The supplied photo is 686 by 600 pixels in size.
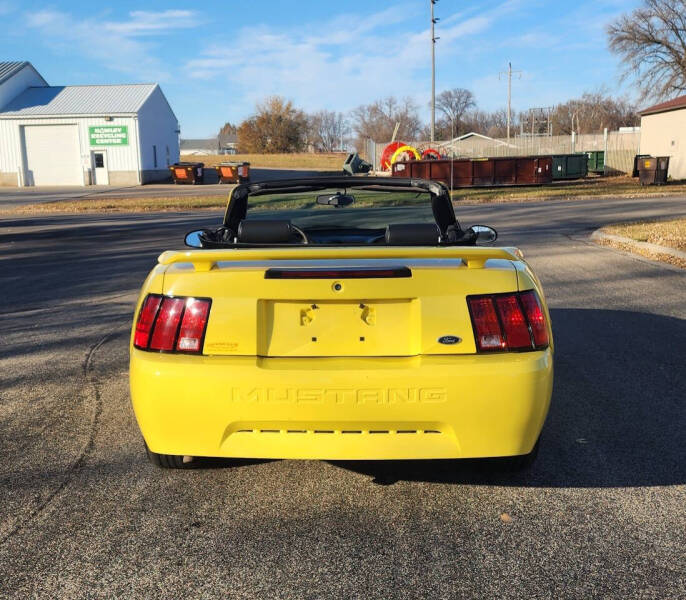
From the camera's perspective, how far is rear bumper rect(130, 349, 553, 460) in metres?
2.94

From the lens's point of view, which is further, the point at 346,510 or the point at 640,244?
the point at 640,244

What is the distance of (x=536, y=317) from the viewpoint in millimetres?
3131

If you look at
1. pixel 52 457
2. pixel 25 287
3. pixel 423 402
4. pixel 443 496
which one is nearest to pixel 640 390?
pixel 443 496

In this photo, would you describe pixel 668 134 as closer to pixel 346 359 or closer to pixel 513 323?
pixel 513 323

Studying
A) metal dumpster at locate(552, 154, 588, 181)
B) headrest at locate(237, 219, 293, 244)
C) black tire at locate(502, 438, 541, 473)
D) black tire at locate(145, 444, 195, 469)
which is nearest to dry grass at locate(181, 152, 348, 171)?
metal dumpster at locate(552, 154, 588, 181)

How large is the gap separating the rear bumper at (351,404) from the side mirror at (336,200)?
1867 millimetres

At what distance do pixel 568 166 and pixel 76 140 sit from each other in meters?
31.1

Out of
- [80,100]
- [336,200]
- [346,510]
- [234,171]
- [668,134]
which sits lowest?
[346,510]

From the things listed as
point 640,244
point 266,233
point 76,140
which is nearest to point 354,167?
point 640,244

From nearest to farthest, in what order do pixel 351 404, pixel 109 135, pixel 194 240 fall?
pixel 351 404
pixel 194 240
pixel 109 135

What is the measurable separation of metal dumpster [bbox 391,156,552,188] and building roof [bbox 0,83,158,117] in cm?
2248

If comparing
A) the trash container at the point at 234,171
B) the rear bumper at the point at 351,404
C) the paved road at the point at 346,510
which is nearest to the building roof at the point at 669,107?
the trash container at the point at 234,171

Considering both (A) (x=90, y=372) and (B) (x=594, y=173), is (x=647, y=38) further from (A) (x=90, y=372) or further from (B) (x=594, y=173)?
(A) (x=90, y=372)

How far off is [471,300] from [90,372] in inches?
138
